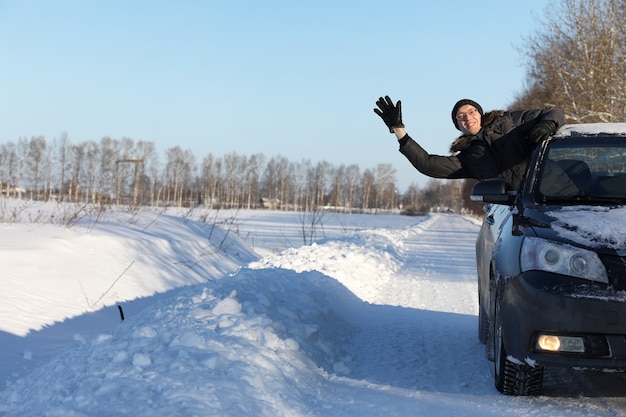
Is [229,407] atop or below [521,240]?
below

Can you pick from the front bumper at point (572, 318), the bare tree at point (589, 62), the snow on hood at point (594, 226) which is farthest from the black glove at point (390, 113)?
the bare tree at point (589, 62)

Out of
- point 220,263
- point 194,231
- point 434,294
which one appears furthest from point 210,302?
point 194,231

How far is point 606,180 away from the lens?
3.76 meters

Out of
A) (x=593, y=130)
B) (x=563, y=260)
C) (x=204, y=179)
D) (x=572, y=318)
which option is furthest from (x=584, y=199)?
(x=204, y=179)

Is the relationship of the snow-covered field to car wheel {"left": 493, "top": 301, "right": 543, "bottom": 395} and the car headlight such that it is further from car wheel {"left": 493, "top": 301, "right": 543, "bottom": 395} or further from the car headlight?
the car headlight

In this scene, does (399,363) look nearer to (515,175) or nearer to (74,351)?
(515,175)

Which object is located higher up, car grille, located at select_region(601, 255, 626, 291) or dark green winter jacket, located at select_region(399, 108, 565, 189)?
dark green winter jacket, located at select_region(399, 108, 565, 189)

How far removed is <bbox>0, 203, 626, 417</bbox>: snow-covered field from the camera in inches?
132

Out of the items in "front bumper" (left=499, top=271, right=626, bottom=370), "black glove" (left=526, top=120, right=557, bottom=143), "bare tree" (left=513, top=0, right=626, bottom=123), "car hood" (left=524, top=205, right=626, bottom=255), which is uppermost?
"bare tree" (left=513, top=0, right=626, bottom=123)

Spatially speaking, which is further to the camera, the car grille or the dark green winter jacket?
the dark green winter jacket

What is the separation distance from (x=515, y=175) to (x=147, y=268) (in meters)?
7.38

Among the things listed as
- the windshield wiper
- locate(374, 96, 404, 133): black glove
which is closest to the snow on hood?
the windshield wiper

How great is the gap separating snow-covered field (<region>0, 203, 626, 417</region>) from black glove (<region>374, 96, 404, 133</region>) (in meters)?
1.97

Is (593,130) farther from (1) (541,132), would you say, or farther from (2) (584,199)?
Answer: (2) (584,199)
